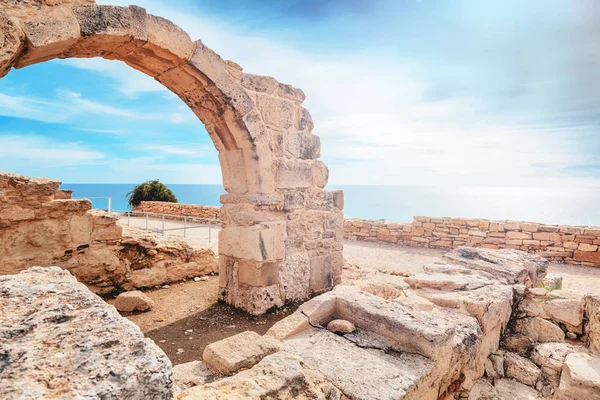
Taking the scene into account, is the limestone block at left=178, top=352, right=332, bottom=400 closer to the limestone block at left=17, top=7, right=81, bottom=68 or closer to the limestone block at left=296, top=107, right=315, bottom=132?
the limestone block at left=17, top=7, right=81, bottom=68

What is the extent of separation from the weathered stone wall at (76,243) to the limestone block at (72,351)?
9.94 feet

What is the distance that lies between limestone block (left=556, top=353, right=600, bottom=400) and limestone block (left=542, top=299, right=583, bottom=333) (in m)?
0.59

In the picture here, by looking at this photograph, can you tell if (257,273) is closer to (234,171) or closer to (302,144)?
(234,171)

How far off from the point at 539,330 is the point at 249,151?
3.35m

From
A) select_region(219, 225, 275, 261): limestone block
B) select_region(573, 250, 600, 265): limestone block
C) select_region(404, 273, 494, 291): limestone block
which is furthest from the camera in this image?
select_region(573, 250, 600, 265): limestone block

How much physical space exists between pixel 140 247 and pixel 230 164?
69.9 inches

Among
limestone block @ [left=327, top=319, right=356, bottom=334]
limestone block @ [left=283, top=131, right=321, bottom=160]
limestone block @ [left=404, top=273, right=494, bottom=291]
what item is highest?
limestone block @ [left=283, top=131, right=321, bottom=160]

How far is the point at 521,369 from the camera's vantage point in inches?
107

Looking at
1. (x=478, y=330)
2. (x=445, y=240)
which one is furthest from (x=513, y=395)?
(x=445, y=240)

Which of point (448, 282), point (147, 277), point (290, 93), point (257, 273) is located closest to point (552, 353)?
point (448, 282)

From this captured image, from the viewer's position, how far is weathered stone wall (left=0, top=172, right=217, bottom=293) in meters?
3.67

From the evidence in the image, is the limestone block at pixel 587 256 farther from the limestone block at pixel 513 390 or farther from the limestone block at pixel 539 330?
the limestone block at pixel 513 390

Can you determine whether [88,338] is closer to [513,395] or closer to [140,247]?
[513,395]

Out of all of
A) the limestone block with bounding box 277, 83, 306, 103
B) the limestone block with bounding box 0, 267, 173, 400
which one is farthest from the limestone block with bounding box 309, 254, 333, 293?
the limestone block with bounding box 0, 267, 173, 400
